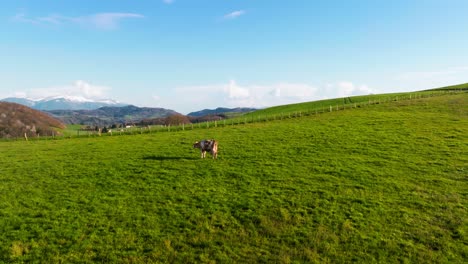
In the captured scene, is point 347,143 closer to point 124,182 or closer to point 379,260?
point 379,260

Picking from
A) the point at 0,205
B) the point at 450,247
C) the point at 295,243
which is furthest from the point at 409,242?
the point at 0,205

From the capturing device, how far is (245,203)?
2208 centimetres

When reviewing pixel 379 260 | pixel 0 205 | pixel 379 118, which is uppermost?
pixel 379 118

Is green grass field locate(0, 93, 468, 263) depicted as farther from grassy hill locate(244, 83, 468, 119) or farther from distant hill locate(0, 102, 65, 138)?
distant hill locate(0, 102, 65, 138)

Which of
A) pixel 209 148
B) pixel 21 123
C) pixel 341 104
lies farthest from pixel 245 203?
pixel 21 123

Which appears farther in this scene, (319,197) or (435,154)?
(435,154)

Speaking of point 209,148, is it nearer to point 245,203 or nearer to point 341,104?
point 245,203

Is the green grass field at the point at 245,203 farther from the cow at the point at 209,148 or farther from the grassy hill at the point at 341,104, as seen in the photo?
the grassy hill at the point at 341,104

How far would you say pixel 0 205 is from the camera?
2222cm

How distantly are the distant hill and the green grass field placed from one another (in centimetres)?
11449

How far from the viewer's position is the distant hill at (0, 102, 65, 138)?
5290 inches

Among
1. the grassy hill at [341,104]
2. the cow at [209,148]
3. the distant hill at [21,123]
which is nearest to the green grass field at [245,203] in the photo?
the cow at [209,148]

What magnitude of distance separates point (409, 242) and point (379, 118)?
39.0 m

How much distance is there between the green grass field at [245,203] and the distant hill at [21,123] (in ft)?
376
